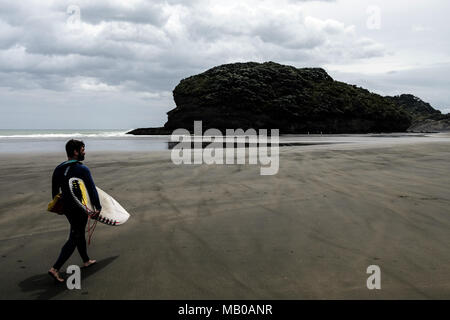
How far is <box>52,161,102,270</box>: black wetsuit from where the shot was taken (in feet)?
13.9

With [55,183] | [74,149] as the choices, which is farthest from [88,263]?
[74,149]

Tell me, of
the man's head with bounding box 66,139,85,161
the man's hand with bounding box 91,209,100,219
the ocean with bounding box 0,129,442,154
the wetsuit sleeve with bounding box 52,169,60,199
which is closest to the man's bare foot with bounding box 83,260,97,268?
the man's hand with bounding box 91,209,100,219

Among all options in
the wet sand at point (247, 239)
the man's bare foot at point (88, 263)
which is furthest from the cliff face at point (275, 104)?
the man's bare foot at point (88, 263)

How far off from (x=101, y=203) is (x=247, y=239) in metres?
2.18

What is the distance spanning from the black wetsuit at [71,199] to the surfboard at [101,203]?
5cm

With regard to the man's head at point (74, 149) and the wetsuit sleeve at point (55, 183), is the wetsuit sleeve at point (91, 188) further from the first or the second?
the wetsuit sleeve at point (55, 183)

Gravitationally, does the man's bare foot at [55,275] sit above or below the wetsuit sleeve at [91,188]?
below

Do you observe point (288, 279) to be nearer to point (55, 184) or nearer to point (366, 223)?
point (366, 223)

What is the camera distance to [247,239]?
5430mm

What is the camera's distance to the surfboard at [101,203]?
13.8 ft

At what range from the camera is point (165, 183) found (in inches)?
380

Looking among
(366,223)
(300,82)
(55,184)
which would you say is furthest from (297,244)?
(300,82)

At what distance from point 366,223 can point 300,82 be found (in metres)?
78.7
